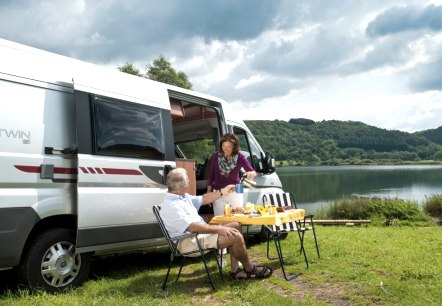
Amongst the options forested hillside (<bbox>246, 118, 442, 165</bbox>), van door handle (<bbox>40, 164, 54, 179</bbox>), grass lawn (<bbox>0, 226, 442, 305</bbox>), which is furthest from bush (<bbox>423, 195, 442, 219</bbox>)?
forested hillside (<bbox>246, 118, 442, 165</bbox>)

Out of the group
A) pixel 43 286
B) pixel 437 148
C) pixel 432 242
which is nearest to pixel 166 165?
pixel 43 286

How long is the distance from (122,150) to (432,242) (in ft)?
18.6

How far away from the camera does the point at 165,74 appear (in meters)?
29.2

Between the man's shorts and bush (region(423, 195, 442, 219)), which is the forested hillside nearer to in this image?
bush (region(423, 195, 442, 219))

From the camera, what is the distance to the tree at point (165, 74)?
29.1 metres

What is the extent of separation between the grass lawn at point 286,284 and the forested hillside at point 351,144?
83.8 m

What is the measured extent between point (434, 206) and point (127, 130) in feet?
43.8

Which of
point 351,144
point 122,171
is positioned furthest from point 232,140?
point 351,144

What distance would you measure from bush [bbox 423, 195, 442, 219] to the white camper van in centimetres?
1245

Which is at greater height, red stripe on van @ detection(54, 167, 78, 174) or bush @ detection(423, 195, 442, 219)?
red stripe on van @ detection(54, 167, 78, 174)

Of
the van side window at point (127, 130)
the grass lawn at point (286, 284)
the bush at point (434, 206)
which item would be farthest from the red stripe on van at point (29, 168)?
the bush at point (434, 206)

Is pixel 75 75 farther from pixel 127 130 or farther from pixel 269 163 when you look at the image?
pixel 269 163

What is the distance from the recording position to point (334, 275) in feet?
16.3

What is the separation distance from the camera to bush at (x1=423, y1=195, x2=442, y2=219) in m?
14.9
